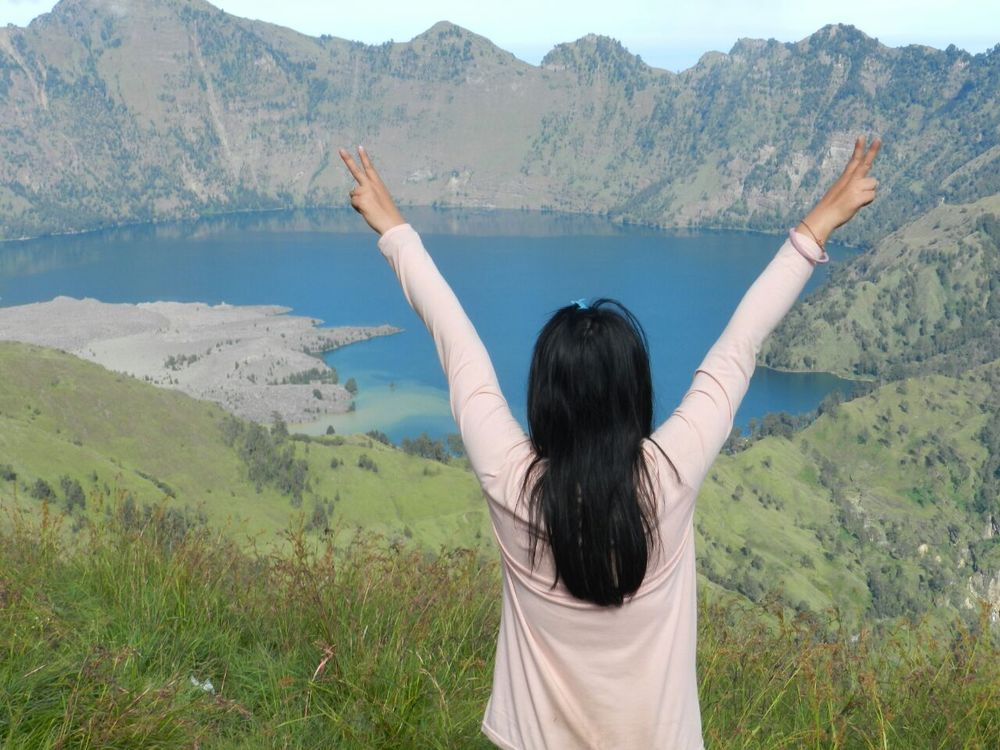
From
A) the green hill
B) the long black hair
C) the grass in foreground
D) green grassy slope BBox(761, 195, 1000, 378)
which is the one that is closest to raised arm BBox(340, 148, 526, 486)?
the long black hair

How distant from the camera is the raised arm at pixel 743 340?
246 centimetres

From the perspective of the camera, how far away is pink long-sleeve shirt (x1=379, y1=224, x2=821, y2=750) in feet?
8.10

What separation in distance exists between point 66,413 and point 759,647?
2662 inches

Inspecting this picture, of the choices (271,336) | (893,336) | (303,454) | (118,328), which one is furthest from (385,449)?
(893,336)

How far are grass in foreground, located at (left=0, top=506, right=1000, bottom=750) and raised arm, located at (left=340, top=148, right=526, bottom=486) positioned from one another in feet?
5.08

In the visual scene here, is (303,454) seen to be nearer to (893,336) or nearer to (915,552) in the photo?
(915,552)

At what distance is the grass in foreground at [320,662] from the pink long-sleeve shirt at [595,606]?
1.11 m

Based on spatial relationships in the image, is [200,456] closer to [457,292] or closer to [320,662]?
[320,662]

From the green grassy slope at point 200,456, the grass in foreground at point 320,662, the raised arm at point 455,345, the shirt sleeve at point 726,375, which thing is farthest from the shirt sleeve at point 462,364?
the green grassy slope at point 200,456

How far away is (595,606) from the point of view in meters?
2.48

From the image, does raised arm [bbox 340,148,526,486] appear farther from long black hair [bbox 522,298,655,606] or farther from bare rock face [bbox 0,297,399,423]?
bare rock face [bbox 0,297,399,423]

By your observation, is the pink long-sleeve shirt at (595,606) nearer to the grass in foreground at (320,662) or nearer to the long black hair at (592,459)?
the long black hair at (592,459)

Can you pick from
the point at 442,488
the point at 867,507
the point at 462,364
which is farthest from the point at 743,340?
the point at 867,507

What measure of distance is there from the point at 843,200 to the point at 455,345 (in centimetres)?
121
